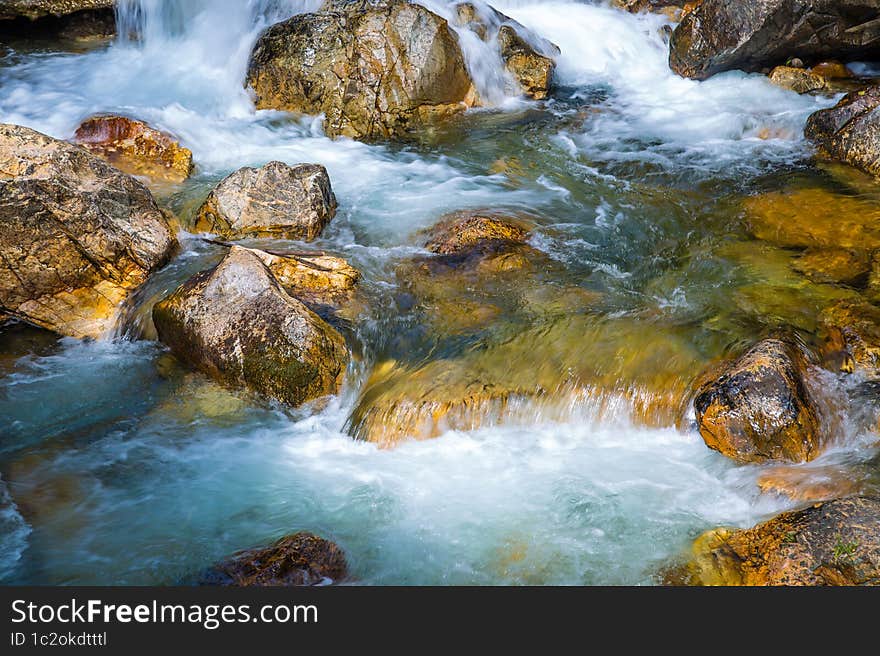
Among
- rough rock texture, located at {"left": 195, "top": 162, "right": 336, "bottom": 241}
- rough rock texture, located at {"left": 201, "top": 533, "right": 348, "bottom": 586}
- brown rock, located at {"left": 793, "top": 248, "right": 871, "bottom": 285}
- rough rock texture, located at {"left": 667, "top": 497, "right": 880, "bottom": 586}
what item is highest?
brown rock, located at {"left": 793, "top": 248, "right": 871, "bottom": 285}

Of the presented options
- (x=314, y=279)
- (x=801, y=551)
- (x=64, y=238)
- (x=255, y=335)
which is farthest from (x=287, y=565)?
(x=64, y=238)

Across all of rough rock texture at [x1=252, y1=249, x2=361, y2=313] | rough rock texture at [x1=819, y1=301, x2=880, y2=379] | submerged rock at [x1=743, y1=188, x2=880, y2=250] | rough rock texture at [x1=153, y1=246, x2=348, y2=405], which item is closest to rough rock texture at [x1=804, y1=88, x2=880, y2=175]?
submerged rock at [x1=743, y1=188, x2=880, y2=250]

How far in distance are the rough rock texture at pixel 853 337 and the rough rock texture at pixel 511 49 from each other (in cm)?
652

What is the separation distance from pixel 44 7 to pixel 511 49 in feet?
24.1

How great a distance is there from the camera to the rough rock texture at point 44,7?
491 inches

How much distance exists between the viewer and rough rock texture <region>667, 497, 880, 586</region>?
4207 mm

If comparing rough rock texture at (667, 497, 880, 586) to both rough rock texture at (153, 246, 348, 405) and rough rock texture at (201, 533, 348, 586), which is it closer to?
rough rock texture at (201, 533, 348, 586)

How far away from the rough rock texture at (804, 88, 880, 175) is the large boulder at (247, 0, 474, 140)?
4736 millimetres

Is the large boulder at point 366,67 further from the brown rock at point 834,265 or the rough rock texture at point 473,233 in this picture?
the brown rock at point 834,265

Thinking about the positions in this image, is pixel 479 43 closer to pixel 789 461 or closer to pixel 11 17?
pixel 11 17

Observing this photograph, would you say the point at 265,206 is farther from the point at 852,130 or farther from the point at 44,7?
the point at 44,7

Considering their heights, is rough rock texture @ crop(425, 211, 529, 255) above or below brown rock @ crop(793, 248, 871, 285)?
below

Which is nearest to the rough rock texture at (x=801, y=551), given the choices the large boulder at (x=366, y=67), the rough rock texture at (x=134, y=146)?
the rough rock texture at (x=134, y=146)

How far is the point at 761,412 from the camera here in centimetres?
531
